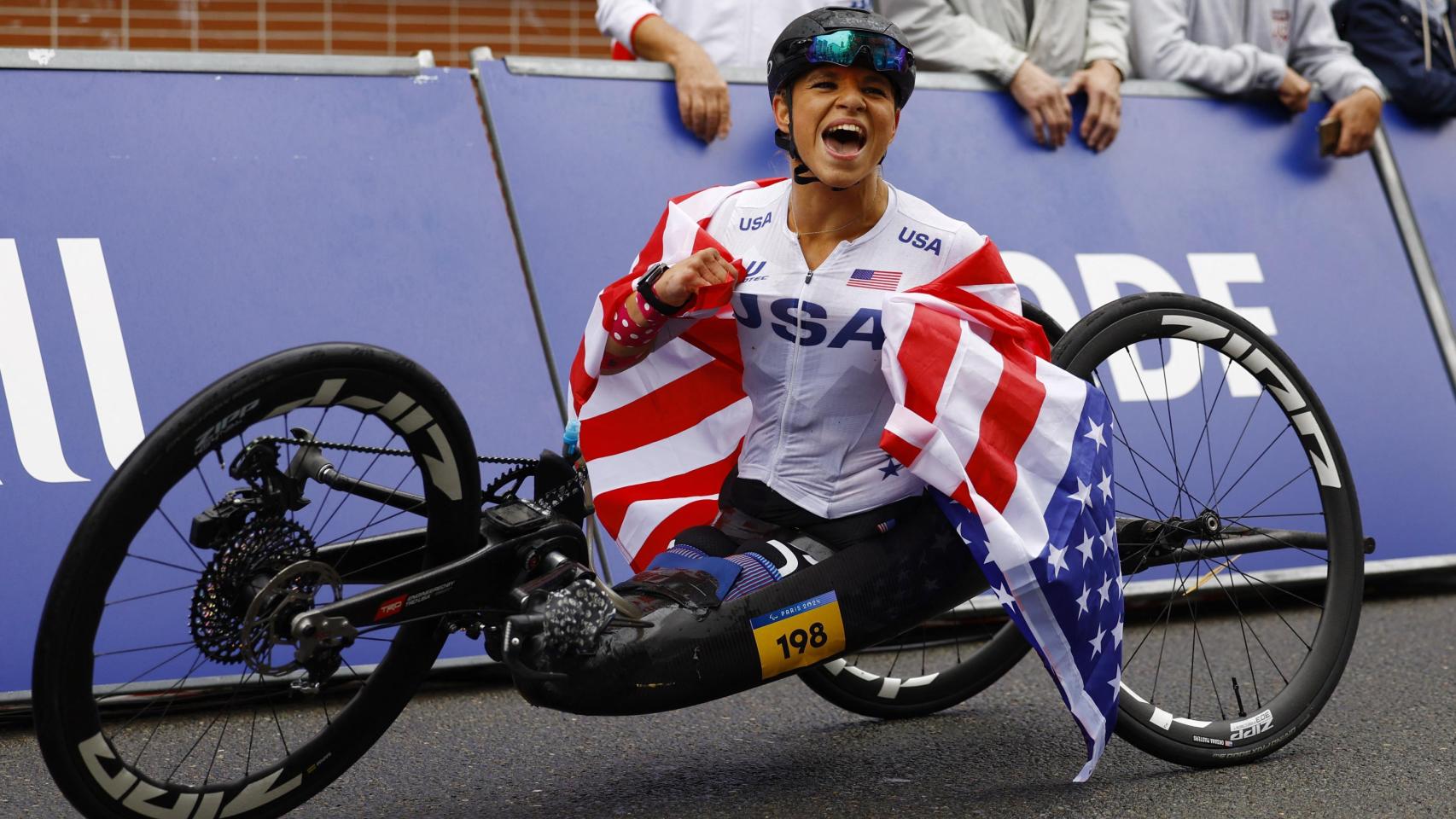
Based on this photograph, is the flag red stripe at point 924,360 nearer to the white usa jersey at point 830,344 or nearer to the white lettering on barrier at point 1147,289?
the white usa jersey at point 830,344

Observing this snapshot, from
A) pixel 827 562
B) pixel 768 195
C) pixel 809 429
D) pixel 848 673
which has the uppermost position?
pixel 768 195

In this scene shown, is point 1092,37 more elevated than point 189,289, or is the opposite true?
point 1092,37

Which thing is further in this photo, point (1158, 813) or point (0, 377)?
point (0, 377)

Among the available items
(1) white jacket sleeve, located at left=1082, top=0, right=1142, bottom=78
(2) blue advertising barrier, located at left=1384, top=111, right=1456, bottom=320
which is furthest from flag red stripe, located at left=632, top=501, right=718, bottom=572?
(2) blue advertising barrier, located at left=1384, top=111, right=1456, bottom=320

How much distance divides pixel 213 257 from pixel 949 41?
265cm

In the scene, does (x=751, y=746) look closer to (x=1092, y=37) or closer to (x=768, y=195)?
(x=768, y=195)

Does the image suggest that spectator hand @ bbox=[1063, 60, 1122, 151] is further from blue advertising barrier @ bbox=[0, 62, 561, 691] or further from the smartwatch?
the smartwatch

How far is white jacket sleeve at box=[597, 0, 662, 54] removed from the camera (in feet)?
16.8

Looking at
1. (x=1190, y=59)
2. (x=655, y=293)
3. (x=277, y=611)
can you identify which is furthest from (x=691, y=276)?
(x=1190, y=59)

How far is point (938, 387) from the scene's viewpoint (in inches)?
112

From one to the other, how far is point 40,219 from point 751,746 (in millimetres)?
2304

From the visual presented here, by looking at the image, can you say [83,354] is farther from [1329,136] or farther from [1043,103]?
[1329,136]

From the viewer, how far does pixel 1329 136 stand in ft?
18.4

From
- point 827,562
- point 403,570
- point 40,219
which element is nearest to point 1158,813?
point 827,562
